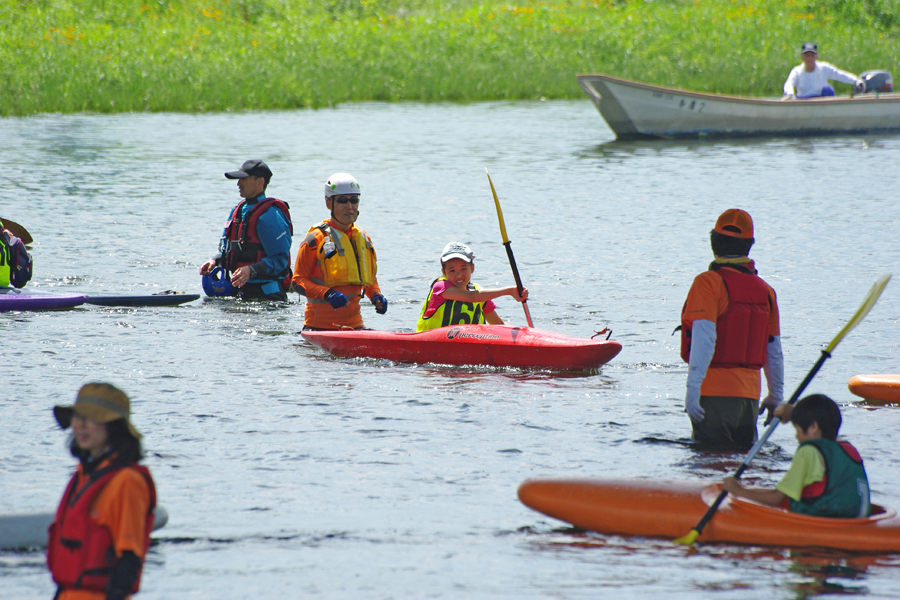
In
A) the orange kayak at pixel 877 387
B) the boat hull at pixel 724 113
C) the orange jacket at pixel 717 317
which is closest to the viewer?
the orange jacket at pixel 717 317

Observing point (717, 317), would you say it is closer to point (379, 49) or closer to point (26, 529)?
point (26, 529)

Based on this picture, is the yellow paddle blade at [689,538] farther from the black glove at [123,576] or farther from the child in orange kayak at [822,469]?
the black glove at [123,576]

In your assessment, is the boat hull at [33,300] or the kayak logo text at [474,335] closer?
the kayak logo text at [474,335]

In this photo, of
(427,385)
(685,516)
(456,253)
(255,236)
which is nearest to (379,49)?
(255,236)

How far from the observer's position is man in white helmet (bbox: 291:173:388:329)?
305 inches

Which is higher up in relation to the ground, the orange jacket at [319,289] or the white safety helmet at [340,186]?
the white safety helmet at [340,186]

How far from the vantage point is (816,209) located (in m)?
15.4

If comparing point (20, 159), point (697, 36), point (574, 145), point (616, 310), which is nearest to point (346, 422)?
point (616, 310)

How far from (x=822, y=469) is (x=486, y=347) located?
3.55 meters

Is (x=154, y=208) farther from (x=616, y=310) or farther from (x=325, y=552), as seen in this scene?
(x=325, y=552)

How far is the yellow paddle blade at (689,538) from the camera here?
4.69 m

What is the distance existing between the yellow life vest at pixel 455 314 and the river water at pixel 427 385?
35 cm

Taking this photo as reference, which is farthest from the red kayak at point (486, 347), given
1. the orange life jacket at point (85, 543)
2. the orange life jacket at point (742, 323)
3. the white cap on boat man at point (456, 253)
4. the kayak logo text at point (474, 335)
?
the orange life jacket at point (85, 543)

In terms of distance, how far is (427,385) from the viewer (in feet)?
24.5
